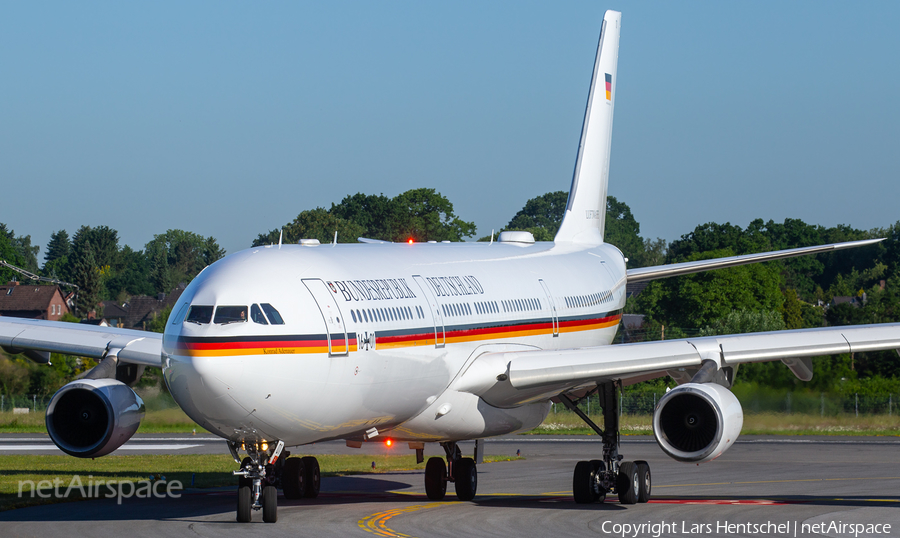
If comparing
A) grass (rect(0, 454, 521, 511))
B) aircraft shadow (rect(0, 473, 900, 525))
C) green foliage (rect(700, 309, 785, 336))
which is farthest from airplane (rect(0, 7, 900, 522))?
green foliage (rect(700, 309, 785, 336))

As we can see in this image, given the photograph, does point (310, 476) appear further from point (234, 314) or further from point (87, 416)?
point (234, 314)

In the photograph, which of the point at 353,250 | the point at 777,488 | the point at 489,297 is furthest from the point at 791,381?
the point at 353,250

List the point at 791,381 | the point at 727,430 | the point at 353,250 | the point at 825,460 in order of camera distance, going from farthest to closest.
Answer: the point at 791,381, the point at 825,460, the point at 353,250, the point at 727,430

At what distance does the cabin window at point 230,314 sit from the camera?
16312mm

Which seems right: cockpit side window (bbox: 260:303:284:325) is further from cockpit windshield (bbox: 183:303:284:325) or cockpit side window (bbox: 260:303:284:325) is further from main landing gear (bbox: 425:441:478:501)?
main landing gear (bbox: 425:441:478:501)

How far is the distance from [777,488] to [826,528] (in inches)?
311

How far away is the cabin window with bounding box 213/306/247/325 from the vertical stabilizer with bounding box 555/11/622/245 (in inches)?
689

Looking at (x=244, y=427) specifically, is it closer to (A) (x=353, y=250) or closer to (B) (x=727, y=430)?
(A) (x=353, y=250)

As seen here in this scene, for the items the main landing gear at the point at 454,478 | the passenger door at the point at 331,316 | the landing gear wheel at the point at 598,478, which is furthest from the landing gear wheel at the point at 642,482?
the passenger door at the point at 331,316

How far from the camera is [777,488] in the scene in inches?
1073

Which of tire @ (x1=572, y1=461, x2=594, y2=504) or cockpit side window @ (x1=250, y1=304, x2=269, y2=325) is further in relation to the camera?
tire @ (x1=572, y1=461, x2=594, y2=504)

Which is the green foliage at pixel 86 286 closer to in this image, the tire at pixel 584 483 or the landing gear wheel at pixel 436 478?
the landing gear wheel at pixel 436 478

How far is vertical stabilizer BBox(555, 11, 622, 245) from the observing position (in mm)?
33875

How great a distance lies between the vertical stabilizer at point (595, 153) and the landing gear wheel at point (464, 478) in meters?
10.3
